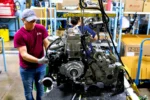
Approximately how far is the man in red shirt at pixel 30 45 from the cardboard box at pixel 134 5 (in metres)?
2.26

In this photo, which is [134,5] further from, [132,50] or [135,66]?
[135,66]

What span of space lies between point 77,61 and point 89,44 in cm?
28

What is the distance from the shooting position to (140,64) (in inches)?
133

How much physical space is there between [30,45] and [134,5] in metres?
2.51

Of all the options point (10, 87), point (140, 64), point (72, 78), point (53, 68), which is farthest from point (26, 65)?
point (140, 64)

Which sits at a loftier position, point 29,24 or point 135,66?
point 29,24

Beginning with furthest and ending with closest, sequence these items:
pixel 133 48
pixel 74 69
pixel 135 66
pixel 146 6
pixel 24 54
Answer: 1. pixel 146 6
2. pixel 133 48
3. pixel 135 66
4. pixel 24 54
5. pixel 74 69

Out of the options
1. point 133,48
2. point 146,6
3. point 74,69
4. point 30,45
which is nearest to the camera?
point 74,69

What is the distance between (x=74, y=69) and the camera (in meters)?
1.44

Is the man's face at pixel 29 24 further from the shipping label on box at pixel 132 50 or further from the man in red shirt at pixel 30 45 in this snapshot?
the shipping label on box at pixel 132 50

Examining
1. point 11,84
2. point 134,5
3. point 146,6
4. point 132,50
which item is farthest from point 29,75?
point 146,6

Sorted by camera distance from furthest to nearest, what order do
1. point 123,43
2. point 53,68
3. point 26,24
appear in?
1. point 123,43
2. point 26,24
3. point 53,68

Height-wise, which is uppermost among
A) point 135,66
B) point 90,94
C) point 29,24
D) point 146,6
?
point 146,6

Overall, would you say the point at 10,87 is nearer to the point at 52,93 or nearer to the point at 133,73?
the point at 133,73
